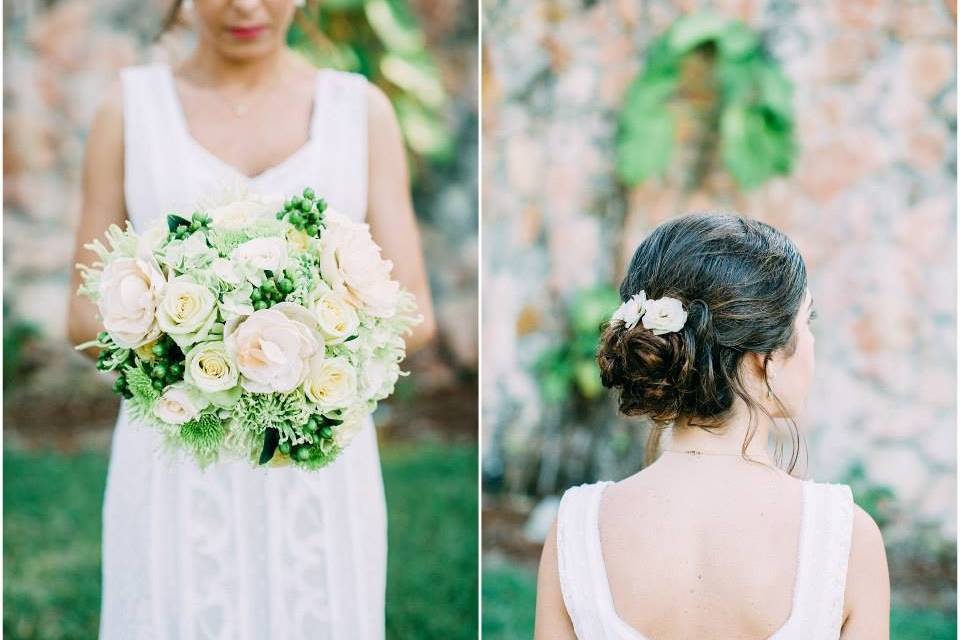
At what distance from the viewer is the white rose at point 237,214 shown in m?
2.05

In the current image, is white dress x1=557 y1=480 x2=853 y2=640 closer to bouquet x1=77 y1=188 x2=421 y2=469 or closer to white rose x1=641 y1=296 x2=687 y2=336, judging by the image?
white rose x1=641 y1=296 x2=687 y2=336

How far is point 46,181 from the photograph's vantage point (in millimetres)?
3703

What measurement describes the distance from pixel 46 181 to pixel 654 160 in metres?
2.05

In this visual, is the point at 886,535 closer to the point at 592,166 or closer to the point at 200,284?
the point at 592,166

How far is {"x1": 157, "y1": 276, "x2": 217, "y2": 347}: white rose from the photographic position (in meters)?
1.93

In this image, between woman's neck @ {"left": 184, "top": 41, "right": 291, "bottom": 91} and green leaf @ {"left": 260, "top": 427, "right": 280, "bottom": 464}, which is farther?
woman's neck @ {"left": 184, "top": 41, "right": 291, "bottom": 91}

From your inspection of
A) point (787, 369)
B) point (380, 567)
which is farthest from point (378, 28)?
point (787, 369)

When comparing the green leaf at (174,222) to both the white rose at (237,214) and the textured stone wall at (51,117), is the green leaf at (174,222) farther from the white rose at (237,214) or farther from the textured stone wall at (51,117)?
the textured stone wall at (51,117)

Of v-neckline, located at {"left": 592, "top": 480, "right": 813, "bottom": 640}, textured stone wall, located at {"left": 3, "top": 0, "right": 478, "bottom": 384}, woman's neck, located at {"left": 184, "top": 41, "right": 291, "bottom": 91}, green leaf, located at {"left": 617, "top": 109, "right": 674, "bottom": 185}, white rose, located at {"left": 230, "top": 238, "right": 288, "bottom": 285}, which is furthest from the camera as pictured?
green leaf, located at {"left": 617, "top": 109, "right": 674, "bottom": 185}

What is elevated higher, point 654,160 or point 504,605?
point 654,160

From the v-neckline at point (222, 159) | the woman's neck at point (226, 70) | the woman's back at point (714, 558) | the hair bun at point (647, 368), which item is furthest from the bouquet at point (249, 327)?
the woman's neck at point (226, 70)

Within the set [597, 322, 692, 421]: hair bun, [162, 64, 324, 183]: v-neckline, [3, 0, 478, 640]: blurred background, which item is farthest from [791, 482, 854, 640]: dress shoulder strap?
[3, 0, 478, 640]: blurred background

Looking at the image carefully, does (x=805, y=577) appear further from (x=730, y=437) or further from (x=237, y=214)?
(x=237, y=214)

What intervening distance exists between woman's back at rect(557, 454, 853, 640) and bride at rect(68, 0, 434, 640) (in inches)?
50.8
